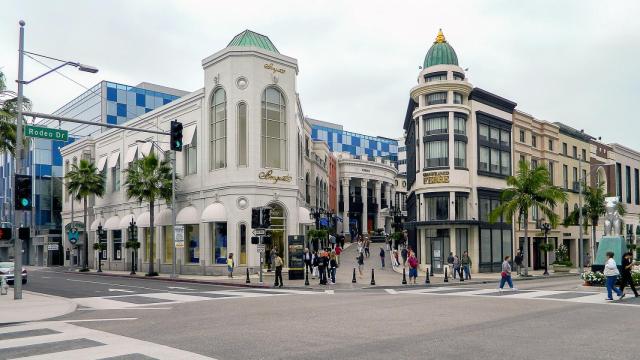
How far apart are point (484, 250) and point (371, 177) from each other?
150 ft

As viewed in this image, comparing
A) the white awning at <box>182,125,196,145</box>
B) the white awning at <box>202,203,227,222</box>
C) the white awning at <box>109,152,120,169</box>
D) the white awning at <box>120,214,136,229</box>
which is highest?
the white awning at <box>182,125,196,145</box>

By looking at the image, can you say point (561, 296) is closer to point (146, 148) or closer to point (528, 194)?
point (528, 194)

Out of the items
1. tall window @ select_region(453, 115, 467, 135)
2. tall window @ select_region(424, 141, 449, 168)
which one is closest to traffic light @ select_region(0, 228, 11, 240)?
tall window @ select_region(424, 141, 449, 168)

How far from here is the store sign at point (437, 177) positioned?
42.0 m

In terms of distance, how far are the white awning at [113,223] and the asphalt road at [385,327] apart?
3495 centimetres

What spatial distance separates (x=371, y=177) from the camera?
289ft

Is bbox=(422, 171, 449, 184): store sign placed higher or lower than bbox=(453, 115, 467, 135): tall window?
lower

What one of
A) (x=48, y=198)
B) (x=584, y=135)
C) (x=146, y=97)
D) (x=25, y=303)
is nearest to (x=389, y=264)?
(x=584, y=135)

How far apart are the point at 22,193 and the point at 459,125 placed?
100 feet

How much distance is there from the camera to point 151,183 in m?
42.5

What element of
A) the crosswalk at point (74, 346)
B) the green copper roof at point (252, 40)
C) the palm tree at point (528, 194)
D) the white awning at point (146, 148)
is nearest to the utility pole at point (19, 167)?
the crosswalk at point (74, 346)

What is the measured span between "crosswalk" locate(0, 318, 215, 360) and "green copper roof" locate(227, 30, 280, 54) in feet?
99.3

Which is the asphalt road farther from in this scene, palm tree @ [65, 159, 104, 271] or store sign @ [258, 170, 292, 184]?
palm tree @ [65, 159, 104, 271]

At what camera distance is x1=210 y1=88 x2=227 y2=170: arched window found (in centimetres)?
4022
